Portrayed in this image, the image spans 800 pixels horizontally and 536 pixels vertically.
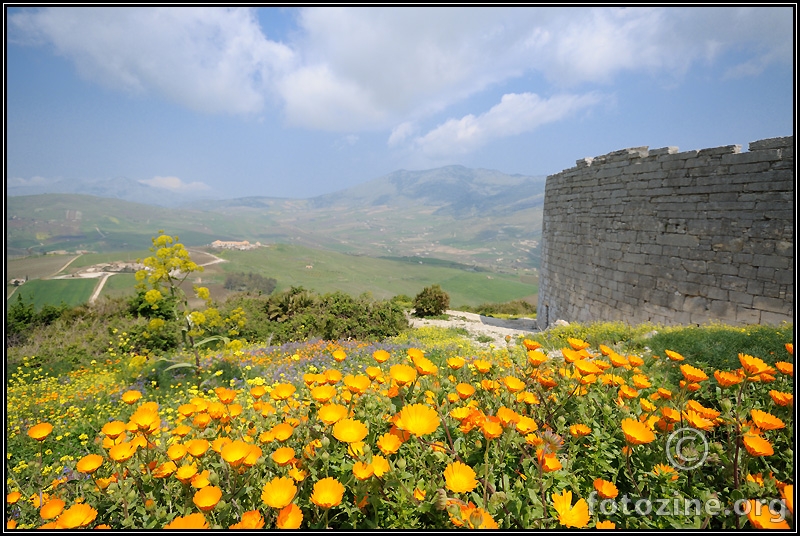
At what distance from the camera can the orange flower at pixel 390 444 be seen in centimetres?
139

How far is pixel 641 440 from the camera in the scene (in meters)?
1.45

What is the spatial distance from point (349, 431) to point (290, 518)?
36cm

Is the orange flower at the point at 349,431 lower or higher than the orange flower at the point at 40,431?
higher

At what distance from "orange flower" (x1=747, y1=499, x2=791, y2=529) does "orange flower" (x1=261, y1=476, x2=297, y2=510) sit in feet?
4.99

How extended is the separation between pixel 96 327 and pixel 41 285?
54.6ft

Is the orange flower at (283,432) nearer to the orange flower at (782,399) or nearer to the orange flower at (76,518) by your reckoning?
the orange flower at (76,518)

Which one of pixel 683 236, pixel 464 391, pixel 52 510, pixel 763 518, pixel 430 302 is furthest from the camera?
pixel 430 302

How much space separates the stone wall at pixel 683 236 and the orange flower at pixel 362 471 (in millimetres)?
9482

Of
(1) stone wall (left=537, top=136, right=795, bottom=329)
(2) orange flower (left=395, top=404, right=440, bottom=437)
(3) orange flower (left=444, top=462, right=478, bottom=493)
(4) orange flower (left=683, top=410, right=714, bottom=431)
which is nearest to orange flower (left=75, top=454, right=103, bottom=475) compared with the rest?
(2) orange flower (left=395, top=404, right=440, bottom=437)

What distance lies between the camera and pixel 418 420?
58.2 inches

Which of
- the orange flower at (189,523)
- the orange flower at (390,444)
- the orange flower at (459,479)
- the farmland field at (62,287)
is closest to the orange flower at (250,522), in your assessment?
the orange flower at (189,523)

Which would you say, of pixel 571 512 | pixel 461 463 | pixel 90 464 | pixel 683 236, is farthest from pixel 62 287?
pixel 683 236

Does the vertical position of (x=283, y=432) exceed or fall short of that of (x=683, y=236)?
it falls short

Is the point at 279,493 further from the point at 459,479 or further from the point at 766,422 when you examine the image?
the point at 766,422
